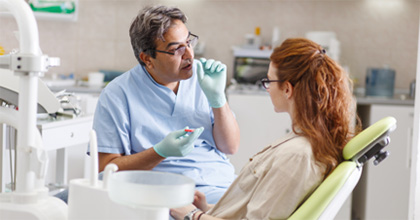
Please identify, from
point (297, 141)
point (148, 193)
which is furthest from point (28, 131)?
point (297, 141)

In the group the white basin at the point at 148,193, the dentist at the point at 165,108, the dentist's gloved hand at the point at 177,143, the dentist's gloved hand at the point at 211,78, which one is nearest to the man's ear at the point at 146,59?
the dentist at the point at 165,108

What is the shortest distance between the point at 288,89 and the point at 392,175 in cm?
225

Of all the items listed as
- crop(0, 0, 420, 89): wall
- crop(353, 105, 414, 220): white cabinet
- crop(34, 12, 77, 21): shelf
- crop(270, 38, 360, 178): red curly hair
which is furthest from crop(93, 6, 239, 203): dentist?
crop(34, 12, 77, 21): shelf

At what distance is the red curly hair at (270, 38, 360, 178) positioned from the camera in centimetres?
141

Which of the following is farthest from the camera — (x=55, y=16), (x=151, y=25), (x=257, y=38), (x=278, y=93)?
(x=55, y=16)

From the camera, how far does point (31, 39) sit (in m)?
1.08

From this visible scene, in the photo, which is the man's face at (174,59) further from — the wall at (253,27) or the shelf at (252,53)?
the wall at (253,27)

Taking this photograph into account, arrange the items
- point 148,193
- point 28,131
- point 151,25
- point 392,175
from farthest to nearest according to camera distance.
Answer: point 392,175, point 151,25, point 28,131, point 148,193

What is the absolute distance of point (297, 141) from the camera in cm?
138

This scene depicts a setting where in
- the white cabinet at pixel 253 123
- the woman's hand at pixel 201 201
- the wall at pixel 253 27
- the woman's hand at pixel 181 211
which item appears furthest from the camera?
the wall at pixel 253 27

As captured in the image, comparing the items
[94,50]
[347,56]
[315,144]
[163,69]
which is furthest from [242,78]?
[315,144]

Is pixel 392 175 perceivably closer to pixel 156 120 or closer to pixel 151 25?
pixel 156 120

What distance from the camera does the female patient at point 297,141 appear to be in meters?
1.32

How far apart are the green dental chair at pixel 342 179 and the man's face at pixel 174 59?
0.68 metres
